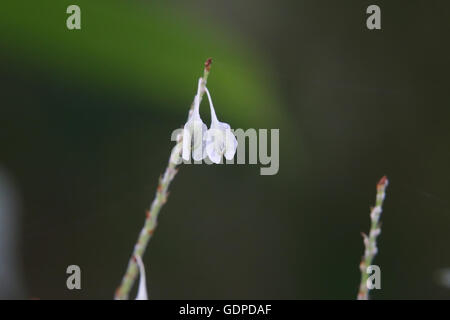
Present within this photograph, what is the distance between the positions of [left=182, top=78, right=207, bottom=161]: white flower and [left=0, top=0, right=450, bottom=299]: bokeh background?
22 cm

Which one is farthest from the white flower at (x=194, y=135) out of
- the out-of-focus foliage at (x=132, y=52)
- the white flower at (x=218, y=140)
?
the out-of-focus foliage at (x=132, y=52)

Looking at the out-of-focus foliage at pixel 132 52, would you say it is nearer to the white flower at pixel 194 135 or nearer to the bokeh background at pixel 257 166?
the bokeh background at pixel 257 166

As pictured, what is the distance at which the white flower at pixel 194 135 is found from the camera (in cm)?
29

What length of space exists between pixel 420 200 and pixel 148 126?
344mm

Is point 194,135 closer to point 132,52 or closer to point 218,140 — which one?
point 218,140

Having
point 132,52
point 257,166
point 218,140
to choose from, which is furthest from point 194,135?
point 257,166

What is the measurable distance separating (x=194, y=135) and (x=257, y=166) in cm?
37

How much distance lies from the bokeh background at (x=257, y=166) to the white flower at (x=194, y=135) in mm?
223

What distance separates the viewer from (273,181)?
2.27 feet

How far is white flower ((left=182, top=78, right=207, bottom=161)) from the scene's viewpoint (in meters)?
0.29

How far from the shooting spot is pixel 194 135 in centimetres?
30

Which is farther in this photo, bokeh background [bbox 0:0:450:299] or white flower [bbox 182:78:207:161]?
bokeh background [bbox 0:0:450:299]

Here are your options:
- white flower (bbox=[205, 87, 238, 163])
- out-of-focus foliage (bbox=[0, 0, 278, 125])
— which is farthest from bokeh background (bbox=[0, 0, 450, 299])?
white flower (bbox=[205, 87, 238, 163])

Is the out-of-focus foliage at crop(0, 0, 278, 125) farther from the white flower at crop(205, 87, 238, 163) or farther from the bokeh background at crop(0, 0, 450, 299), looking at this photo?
the white flower at crop(205, 87, 238, 163)
